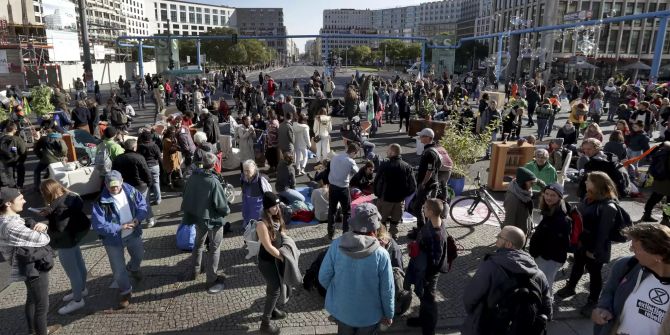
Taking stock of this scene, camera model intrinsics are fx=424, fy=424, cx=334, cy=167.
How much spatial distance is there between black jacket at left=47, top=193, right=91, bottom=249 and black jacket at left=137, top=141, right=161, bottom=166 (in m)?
3.88

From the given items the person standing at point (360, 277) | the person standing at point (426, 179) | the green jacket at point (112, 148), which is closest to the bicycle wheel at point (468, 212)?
the person standing at point (426, 179)

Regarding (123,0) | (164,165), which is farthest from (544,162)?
(123,0)

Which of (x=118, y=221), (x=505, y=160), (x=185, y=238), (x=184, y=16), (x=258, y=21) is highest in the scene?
(x=258, y=21)

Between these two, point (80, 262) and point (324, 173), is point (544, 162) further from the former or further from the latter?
point (80, 262)

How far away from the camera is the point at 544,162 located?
267 inches

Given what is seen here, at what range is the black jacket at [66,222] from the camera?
4.62 metres

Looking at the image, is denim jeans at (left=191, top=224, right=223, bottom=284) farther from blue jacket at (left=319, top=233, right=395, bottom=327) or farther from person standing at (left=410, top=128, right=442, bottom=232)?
person standing at (left=410, top=128, right=442, bottom=232)

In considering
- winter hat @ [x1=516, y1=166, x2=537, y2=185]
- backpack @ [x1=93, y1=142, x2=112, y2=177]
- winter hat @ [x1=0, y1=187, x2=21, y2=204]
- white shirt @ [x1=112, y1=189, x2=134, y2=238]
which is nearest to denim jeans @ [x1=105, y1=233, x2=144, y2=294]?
white shirt @ [x1=112, y1=189, x2=134, y2=238]

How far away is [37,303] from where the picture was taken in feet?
14.6

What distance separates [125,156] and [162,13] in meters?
173

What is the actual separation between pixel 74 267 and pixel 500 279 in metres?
4.67

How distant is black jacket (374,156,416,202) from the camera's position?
21.1 ft

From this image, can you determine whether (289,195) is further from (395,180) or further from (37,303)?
(37,303)

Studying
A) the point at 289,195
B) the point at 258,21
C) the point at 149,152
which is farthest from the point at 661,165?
the point at 258,21
